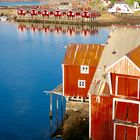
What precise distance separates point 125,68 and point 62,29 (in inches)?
2761

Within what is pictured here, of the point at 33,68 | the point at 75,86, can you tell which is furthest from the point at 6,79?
the point at 75,86

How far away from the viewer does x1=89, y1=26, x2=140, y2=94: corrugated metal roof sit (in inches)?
968

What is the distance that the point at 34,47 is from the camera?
65375mm

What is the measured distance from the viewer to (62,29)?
91.6m

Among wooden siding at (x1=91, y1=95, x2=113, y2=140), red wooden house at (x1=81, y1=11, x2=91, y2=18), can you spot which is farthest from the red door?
red wooden house at (x1=81, y1=11, x2=91, y2=18)

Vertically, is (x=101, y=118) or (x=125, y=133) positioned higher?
(x=101, y=118)

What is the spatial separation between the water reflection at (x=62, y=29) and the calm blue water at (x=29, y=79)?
5288mm

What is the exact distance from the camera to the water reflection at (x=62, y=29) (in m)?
85.7

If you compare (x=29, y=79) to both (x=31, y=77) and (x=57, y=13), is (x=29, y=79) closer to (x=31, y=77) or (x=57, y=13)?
A: (x=31, y=77)

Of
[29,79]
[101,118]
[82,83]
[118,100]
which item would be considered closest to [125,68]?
[118,100]

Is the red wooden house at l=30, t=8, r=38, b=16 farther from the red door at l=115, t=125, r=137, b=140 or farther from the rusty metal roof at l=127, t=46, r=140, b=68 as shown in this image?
the red door at l=115, t=125, r=137, b=140

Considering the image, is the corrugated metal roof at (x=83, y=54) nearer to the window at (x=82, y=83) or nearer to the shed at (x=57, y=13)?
the window at (x=82, y=83)

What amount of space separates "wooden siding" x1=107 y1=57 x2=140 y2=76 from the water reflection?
6020cm

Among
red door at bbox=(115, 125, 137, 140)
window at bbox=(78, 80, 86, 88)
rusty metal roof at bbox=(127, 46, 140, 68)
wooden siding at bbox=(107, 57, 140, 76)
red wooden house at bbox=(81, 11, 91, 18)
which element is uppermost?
rusty metal roof at bbox=(127, 46, 140, 68)
